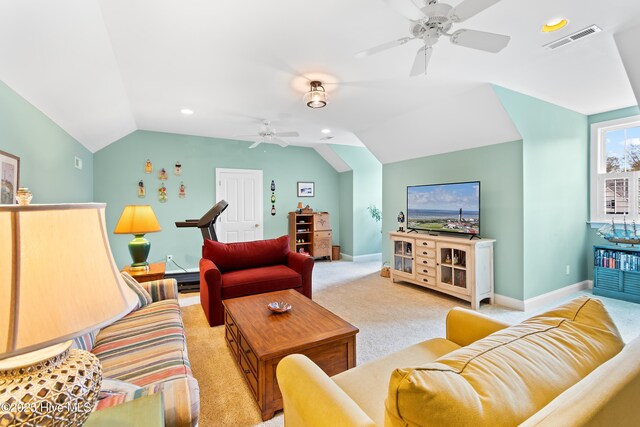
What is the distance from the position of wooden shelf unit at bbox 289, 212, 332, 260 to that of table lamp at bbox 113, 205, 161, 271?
3521 millimetres

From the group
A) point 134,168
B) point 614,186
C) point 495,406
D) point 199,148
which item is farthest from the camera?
point 199,148

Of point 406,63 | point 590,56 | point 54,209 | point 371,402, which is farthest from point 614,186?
point 54,209

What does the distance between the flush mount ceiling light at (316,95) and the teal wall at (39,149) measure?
239 centimetres

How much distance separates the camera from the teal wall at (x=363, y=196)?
6836 mm

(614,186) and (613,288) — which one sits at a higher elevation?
(614,186)

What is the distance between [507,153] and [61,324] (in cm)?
432

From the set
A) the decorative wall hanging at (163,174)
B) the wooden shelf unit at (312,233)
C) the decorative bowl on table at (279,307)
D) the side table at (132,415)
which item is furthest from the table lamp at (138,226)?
the wooden shelf unit at (312,233)

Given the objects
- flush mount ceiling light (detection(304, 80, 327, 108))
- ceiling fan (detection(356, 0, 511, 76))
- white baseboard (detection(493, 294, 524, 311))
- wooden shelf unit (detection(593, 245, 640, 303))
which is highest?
flush mount ceiling light (detection(304, 80, 327, 108))

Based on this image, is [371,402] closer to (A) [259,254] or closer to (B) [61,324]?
(B) [61,324]

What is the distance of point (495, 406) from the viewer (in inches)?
26.8

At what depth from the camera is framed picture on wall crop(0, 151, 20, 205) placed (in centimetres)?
200

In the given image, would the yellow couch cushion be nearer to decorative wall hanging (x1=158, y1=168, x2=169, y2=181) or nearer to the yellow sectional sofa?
the yellow sectional sofa

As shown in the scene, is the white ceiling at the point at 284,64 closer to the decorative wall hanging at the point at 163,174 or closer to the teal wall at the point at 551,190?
the teal wall at the point at 551,190

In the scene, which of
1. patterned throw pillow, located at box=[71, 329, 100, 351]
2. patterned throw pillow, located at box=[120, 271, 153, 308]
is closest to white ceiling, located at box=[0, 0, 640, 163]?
patterned throw pillow, located at box=[120, 271, 153, 308]
